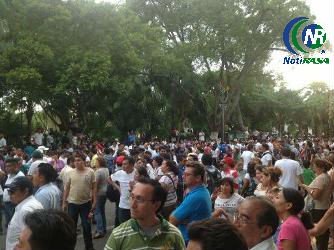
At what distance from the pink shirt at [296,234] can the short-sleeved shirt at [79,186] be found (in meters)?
4.36

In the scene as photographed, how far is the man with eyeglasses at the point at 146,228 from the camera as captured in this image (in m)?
3.13

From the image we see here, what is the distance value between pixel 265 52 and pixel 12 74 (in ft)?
68.8

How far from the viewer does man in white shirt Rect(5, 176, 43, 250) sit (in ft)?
13.7

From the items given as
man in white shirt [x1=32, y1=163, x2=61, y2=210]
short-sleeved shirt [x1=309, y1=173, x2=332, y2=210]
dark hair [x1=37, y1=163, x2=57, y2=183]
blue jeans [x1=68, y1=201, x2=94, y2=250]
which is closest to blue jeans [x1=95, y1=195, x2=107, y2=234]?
blue jeans [x1=68, y1=201, x2=94, y2=250]

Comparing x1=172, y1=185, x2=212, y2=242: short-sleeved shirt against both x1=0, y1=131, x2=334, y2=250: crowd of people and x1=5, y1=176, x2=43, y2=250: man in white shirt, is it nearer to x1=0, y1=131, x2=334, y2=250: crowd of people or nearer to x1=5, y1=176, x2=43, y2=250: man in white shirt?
x1=0, y1=131, x2=334, y2=250: crowd of people

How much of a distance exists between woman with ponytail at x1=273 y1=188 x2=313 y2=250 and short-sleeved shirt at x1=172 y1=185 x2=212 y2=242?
0.70m

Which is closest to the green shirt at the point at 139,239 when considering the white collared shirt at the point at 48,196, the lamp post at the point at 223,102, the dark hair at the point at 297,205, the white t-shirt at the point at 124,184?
the dark hair at the point at 297,205

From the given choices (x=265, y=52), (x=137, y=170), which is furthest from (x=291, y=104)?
(x=137, y=170)

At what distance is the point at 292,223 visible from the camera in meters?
3.61

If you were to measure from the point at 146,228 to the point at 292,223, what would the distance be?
121 cm

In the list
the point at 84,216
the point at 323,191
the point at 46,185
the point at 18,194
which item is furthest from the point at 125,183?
the point at 323,191

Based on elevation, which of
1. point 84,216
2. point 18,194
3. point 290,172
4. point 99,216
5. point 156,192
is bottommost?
point 99,216

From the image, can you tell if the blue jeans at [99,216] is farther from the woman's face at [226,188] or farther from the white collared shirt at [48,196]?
the woman's face at [226,188]

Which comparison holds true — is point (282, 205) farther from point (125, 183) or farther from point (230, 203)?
point (125, 183)
